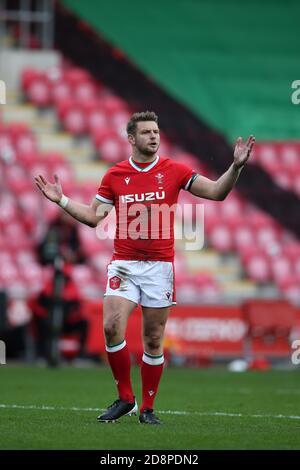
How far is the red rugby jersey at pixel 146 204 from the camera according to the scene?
26.9 feet

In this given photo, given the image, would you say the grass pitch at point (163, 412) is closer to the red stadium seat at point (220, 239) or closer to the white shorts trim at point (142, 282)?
the white shorts trim at point (142, 282)

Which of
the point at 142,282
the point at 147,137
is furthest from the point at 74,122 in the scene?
the point at 142,282

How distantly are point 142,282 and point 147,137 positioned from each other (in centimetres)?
99

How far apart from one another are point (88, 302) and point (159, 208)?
359 inches

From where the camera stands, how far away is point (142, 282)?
26.8ft

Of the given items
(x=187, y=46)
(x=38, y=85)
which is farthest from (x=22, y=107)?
(x=187, y=46)

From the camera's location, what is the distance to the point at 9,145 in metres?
19.7

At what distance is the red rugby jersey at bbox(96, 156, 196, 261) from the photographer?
8195 mm

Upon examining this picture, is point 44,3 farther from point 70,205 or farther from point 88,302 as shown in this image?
point 70,205
